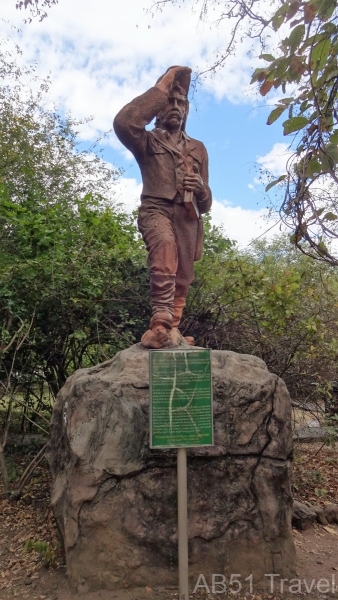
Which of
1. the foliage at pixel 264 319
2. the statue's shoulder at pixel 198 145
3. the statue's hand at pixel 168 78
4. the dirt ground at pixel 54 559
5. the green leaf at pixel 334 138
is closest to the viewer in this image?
the green leaf at pixel 334 138

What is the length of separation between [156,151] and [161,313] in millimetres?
1343

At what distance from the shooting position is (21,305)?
5062mm

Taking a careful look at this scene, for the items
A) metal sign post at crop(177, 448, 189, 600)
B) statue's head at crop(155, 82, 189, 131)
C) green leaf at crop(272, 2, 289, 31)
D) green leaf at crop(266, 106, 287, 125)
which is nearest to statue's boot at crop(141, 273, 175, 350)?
metal sign post at crop(177, 448, 189, 600)

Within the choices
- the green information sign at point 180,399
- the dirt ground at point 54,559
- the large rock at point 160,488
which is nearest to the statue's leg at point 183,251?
the large rock at point 160,488

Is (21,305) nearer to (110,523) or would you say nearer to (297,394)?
(110,523)

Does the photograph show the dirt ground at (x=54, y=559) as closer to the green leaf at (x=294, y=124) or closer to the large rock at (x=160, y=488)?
the large rock at (x=160, y=488)

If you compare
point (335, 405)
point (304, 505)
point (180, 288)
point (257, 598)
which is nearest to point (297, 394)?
point (335, 405)

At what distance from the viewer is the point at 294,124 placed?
2305 millimetres

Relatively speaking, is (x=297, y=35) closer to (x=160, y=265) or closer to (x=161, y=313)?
(x=160, y=265)

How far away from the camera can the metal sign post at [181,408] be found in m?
2.64

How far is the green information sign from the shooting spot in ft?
8.74

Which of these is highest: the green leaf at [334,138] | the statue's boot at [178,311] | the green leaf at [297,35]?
the green leaf at [297,35]

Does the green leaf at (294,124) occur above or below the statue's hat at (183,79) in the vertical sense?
below

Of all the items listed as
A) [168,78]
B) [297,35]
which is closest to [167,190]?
[168,78]
